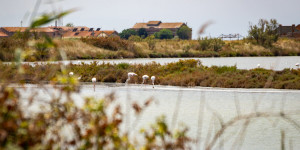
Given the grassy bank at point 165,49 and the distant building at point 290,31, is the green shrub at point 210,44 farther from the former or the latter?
the distant building at point 290,31

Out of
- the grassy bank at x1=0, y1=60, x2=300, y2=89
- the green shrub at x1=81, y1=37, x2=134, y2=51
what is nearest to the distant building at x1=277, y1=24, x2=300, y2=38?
the green shrub at x1=81, y1=37, x2=134, y2=51

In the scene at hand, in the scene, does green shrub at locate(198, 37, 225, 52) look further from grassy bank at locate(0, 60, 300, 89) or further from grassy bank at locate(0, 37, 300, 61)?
grassy bank at locate(0, 60, 300, 89)

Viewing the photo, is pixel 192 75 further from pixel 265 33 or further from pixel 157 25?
pixel 157 25

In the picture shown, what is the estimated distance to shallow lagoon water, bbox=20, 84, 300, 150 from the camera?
7031mm

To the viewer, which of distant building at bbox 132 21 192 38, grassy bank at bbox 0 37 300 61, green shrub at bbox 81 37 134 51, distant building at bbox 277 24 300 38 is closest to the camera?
grassy bank at bbox 0 37 300 61

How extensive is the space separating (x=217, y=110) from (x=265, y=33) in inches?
1401

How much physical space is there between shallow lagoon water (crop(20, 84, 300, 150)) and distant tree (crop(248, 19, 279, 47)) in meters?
30.7

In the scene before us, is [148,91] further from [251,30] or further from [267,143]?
[251,30]

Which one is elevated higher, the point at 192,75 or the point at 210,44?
the point at 210,44

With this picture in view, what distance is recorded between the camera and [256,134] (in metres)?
7.64

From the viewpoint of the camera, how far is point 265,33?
145 ft

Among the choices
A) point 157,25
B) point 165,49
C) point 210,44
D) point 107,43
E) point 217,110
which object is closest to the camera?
point 217,110

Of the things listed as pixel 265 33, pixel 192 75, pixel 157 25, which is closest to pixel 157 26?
pixel 157 25

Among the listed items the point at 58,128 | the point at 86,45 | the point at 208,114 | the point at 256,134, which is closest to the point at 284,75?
the point at 208,114
